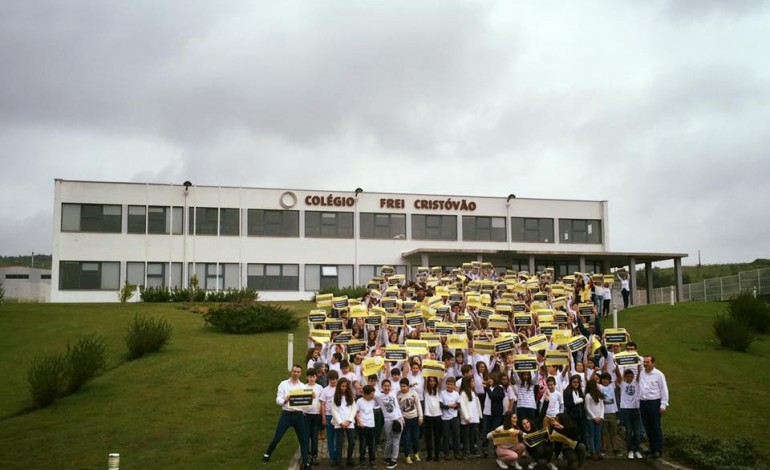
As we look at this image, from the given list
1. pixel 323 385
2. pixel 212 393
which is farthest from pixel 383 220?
pixel 323 385

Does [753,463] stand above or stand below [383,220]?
below

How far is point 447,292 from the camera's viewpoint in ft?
78.0

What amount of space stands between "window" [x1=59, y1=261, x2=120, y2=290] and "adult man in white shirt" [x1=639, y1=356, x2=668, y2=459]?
35.3m

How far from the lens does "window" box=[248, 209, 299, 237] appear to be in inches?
1788

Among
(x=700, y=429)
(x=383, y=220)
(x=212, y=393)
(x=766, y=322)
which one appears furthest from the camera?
(x=383, y=220)

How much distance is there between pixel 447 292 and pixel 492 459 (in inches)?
367

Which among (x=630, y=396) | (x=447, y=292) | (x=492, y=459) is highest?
(x=447, y=292)

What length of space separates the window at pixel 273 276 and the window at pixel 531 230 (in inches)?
589

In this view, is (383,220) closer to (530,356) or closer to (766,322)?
(766,322)

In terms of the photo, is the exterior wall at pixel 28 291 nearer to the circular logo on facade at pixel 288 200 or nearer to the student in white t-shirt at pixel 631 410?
the circular logo on facade at pixel 288 200

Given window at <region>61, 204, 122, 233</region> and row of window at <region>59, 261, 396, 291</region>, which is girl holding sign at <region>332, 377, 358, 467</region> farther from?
window at <region>61, 204, 122, 233</region>

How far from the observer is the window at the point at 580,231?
50688mm

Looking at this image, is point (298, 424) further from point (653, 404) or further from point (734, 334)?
point (734, 334)

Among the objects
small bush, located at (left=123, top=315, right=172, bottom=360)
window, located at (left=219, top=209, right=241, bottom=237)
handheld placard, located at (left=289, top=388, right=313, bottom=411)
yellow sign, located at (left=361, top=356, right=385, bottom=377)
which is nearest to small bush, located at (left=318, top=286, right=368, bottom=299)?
window, located at (left=219, top=209, right=241, bottom=237)
